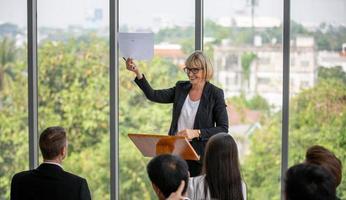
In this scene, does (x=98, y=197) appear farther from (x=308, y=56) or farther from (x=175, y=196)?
(x=175, y=196)

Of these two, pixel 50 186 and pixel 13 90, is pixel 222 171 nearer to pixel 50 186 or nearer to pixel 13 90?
pixel 50 186

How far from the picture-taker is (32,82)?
6.24m

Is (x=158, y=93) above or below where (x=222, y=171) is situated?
above

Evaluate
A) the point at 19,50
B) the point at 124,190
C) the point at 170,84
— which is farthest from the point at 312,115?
the point at 19,50

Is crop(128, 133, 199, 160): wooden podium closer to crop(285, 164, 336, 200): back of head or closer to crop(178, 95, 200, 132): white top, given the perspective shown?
crop(178, 95, 200, 132): white top

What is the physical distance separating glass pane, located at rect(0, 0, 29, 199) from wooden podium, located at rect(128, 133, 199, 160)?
80.0 inches

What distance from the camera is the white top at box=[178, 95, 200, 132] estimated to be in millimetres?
4836

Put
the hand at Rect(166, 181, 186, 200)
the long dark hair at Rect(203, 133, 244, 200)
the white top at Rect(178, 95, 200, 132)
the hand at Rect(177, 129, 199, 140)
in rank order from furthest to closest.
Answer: the white top at Rect(178, 95, 200, 132), the hand at Rect(177, 129, 199, 140), the long dark hair at Rect(203, 133, 244, 200), the hand at Rect(166, 181, 186, 200)

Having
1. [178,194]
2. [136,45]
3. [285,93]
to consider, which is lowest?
[178,194]

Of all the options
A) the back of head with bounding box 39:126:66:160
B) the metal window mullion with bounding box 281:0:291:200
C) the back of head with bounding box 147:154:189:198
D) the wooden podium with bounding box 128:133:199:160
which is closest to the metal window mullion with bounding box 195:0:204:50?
the metal window mullion with bounding box 281:0:291:200

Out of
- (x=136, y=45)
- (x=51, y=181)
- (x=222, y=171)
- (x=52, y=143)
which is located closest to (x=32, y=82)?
(x=136, y=45)

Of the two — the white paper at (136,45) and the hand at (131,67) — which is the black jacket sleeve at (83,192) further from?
the white paper at (136,45)

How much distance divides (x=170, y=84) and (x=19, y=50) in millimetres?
1401

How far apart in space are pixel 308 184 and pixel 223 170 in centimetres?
112
